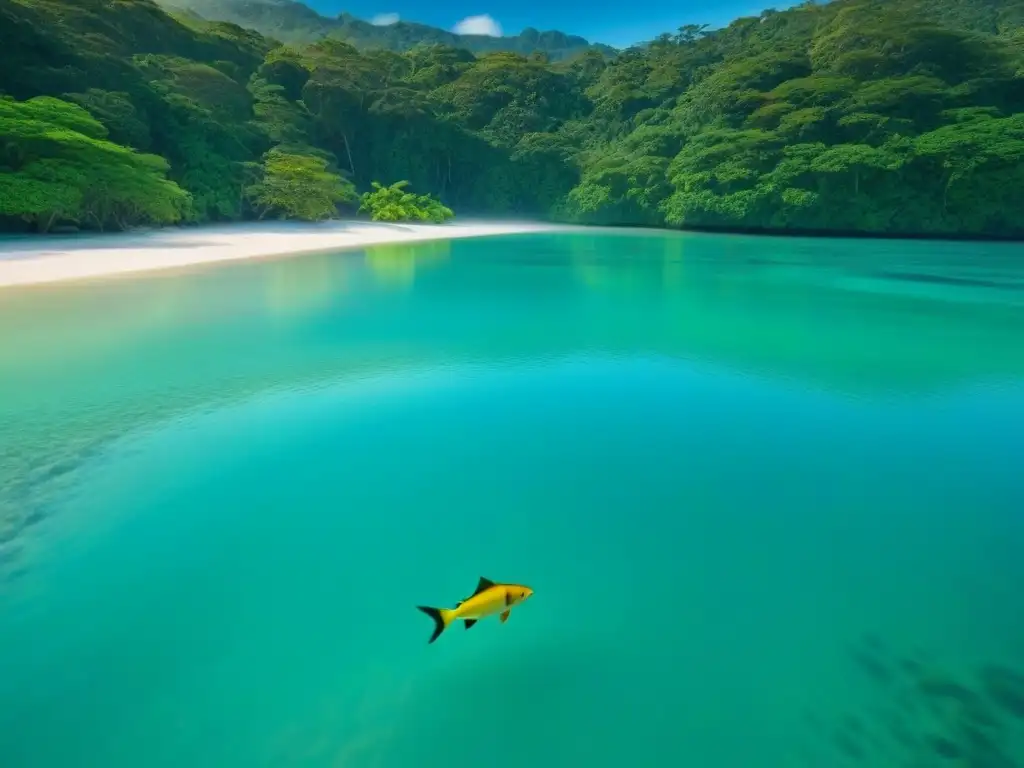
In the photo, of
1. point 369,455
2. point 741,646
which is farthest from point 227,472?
point 741,646

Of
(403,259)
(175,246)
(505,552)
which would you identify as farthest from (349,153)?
(505,552)

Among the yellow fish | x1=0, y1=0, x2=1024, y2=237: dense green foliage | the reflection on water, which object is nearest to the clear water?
the yellow fish

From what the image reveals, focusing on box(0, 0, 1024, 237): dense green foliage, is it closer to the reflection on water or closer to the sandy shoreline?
the sandy shoreline

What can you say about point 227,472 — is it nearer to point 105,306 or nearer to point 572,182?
point 105,306

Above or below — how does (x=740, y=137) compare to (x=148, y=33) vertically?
below

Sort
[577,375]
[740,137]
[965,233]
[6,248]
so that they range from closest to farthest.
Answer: [577,375]
[6,248]
[965,233]
[740,137]

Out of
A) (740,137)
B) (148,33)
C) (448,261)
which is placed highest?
(148,33)
